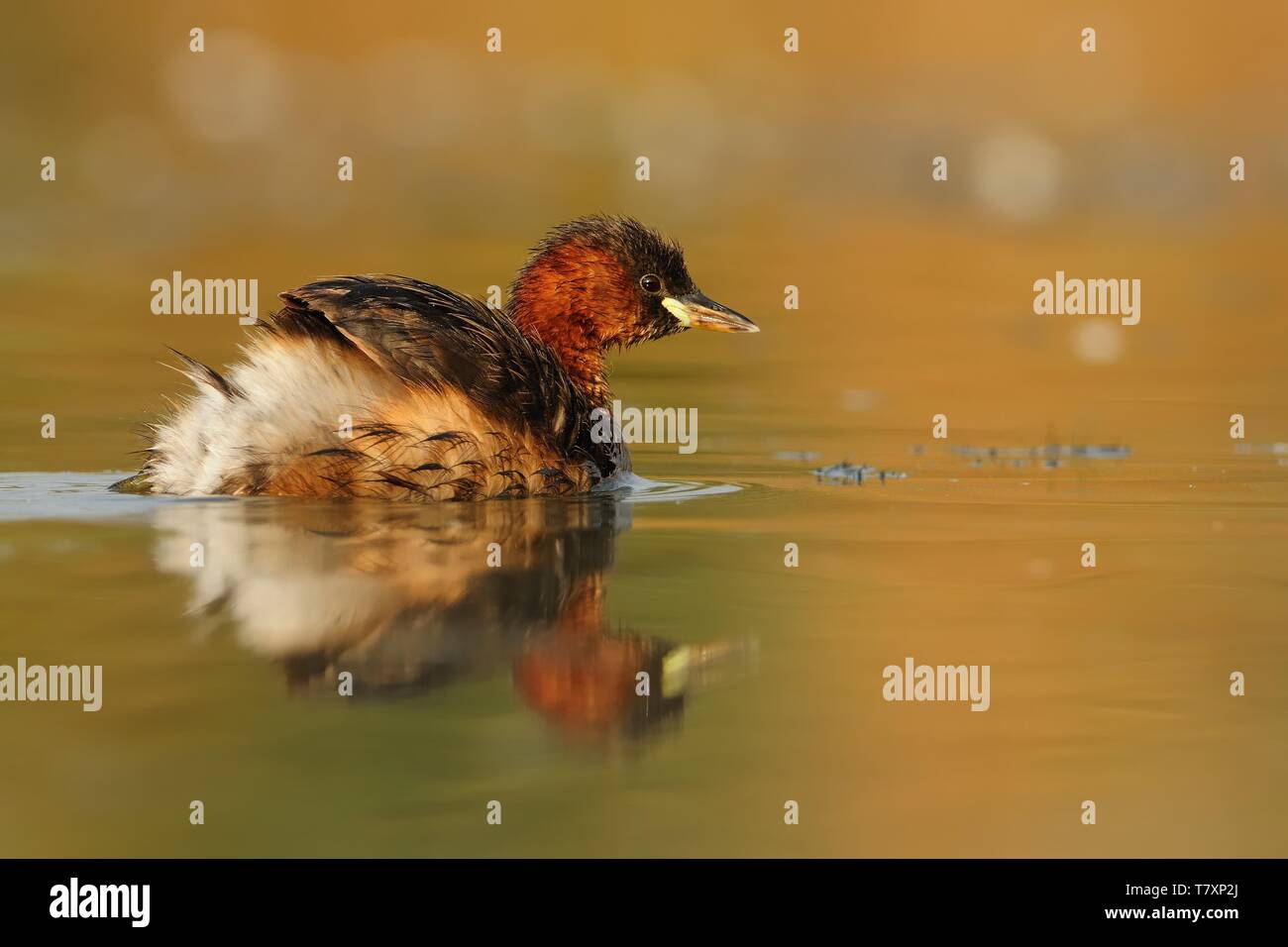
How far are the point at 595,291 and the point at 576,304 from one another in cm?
12

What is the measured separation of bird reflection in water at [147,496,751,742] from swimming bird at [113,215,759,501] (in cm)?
17

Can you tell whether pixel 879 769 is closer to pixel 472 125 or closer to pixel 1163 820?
pixel 1163 820

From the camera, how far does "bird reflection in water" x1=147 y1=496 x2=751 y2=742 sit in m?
5.84

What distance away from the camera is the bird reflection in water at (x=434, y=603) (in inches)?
→ 230

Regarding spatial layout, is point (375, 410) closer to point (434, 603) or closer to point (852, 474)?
point (434, 603)

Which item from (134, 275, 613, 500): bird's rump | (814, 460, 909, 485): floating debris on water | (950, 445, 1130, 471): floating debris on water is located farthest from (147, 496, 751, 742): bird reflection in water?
(950, 445, 1130, 471): floating debris on water

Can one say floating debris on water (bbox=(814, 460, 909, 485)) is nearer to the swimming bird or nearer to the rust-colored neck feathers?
the rust-colored neck feathers

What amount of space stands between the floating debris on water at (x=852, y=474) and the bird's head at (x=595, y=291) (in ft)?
3.47

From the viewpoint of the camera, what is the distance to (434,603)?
6.71m

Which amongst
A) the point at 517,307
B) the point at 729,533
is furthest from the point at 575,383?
the point at 729,533

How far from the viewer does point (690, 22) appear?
951 inches

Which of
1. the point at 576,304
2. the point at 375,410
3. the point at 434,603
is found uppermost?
the point at 576,304

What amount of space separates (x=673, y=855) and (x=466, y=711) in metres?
1.11

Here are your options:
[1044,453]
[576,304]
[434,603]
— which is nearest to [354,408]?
[576,304]
